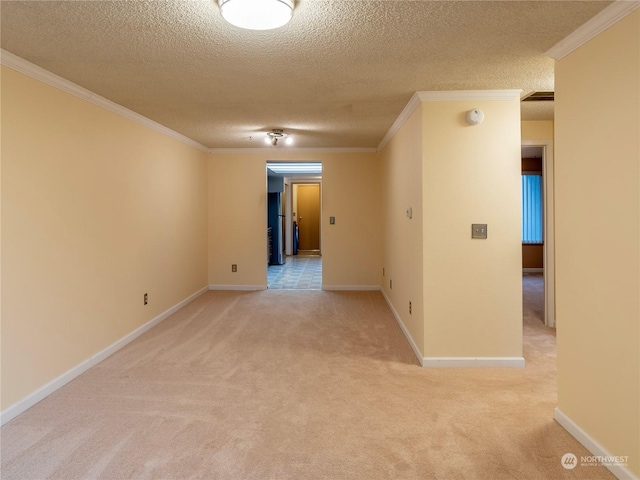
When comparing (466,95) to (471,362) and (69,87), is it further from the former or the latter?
(69,87)

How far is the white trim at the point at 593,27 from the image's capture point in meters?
1.68

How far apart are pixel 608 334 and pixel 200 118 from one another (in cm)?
369

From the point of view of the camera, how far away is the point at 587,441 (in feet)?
6.40

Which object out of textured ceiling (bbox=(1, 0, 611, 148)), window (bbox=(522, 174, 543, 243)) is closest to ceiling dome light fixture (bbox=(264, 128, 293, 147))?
textured ceiling (bbox=(1, 0, 611, 148))

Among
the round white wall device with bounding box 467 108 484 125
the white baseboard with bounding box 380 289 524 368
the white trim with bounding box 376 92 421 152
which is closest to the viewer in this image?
the round white wall device with bounding box 467 108 484 125

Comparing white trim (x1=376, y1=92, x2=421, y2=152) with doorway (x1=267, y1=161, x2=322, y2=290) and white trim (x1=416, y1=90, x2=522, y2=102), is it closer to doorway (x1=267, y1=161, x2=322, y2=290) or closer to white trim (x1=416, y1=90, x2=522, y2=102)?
white trim (x1=416, y1=90, x2=522, y2=102)

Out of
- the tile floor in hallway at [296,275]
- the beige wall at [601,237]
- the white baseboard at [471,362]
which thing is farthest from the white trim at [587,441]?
the tile floor in hallway at [296,275]

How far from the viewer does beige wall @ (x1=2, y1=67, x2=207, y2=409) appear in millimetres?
2289

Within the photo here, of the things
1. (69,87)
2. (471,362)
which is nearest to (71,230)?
(69,87)

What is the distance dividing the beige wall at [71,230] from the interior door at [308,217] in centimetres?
738

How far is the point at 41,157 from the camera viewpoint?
2488 millimetres

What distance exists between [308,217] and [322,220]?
5.77 metres

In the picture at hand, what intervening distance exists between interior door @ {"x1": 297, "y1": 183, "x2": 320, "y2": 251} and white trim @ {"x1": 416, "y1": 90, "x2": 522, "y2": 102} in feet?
28.4

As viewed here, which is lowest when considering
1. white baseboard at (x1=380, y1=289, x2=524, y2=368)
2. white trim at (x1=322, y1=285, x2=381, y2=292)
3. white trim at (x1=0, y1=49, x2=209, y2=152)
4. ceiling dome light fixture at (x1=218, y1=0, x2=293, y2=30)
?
white baseboard at (x1=380, y1=289, x2=524, y2=368)
